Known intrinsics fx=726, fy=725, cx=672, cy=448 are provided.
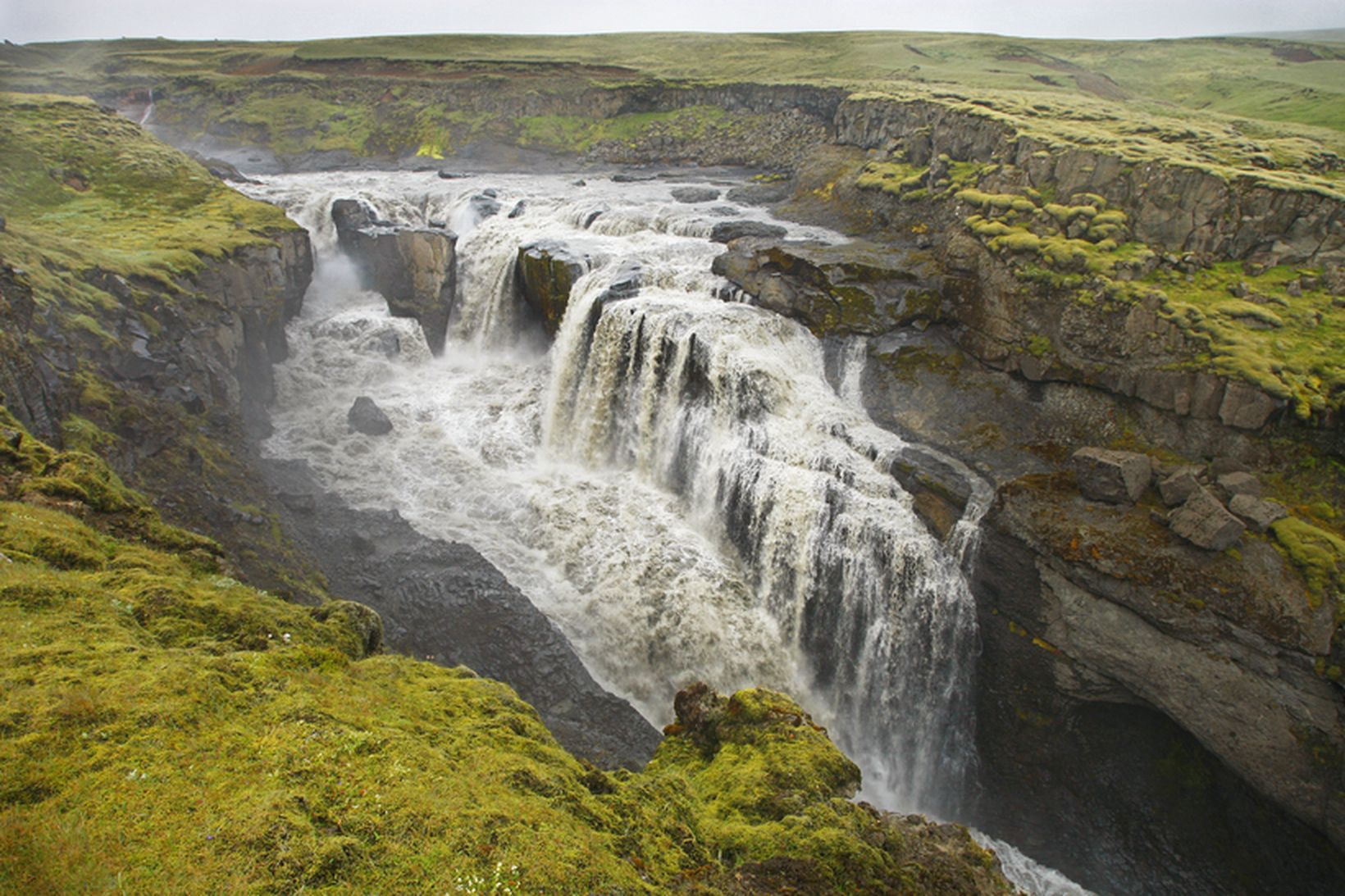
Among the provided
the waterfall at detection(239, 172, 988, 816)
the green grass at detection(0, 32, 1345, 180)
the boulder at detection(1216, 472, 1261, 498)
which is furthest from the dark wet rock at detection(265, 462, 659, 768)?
the green grass at detection(0, 32, 1345, 180)

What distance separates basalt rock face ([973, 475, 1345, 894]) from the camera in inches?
553

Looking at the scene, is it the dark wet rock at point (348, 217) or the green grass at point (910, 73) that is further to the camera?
the dark wet rock at point (348, 217)

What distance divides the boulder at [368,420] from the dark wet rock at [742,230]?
15.7 m

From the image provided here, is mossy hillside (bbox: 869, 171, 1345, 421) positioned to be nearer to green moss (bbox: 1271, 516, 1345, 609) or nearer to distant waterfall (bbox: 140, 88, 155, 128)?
green moss (bbox: 1271, 516, 1345, 609)

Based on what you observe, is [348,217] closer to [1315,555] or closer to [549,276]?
[549,276]

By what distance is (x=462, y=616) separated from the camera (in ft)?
62.3

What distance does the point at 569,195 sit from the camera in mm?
42781

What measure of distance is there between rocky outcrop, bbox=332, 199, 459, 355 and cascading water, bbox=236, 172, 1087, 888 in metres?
0.79

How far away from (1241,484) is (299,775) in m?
18.8

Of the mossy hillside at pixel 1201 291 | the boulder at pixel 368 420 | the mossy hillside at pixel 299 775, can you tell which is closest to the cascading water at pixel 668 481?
the boulder at pixel 368 420

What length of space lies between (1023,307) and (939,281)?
3.49 m

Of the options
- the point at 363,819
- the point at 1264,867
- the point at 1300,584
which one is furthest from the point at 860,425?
the point at 363,819

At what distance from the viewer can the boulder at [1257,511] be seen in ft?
50.2

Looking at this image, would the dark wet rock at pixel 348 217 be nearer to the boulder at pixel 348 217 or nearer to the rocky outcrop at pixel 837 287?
the boulder at pixel 348 217
